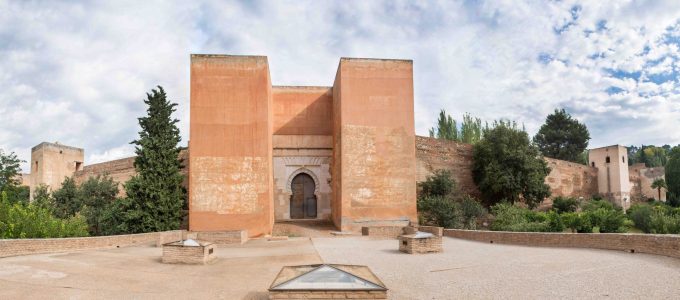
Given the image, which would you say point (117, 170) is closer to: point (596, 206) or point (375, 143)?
point (375, 143)

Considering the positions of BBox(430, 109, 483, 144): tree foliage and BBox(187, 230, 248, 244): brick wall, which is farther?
BBox(430, 109, 483, 144): tree foliage

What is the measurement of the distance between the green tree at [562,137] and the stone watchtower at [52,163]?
32.9 meters

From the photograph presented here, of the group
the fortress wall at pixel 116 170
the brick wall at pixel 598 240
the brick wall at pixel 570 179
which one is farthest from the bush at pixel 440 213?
the fortress wall at pixel 116 170

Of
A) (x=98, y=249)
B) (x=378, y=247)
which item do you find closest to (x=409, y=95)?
(x=378, y=247)

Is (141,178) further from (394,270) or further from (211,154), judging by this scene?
(394,270)

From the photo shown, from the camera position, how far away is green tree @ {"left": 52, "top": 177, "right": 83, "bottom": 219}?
18141 mm

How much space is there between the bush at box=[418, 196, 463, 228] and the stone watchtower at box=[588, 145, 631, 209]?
58.8 ft

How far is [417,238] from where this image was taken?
28.7 ft

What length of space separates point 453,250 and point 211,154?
794 centimetres

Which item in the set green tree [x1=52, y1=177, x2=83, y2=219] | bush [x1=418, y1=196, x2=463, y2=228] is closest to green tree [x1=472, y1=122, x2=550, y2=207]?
bush [x1=418, y1=196, x2=463, y2=228]

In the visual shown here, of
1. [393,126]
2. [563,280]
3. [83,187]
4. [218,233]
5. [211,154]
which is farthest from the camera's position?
[83,187]

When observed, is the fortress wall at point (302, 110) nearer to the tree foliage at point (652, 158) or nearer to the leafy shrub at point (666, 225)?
the leafy shrub at point (666, 225)

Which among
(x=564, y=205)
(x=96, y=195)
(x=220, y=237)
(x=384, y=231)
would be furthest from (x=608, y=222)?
(x=96, y=195)

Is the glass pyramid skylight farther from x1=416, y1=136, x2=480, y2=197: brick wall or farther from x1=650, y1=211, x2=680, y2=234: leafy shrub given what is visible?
x1=416, y1=136, x2=480, y2=197: brick wall
